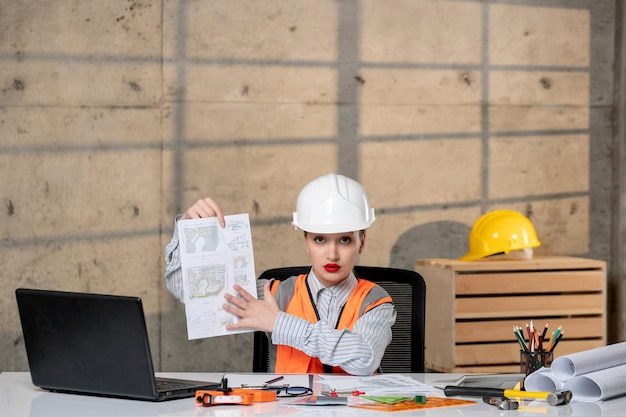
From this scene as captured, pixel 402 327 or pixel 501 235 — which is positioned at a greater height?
pixel 501 235

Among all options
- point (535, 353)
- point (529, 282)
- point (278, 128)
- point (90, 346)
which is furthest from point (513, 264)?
point (90, 346)

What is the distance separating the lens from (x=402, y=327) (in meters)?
3.02

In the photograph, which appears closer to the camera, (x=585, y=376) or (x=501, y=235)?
(x=585, y=376)

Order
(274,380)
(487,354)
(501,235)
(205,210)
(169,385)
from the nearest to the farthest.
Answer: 1. (169,385)
2. (274,380)
3. (205,210)
4. (487,354)
5. (501,235)

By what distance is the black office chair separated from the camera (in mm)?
2959

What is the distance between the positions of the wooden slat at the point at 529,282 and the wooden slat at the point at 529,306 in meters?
0.04

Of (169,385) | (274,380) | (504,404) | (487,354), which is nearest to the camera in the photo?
(504,404)

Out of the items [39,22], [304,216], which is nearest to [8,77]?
[39,22]

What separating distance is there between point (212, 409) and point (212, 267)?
0.56 metres

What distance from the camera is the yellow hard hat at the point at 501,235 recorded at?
4.67 meters

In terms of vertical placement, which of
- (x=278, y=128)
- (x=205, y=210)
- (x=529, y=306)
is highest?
(x=278, y=128)

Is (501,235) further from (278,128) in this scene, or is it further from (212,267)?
(212,267)

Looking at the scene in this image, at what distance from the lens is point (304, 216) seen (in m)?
2.95

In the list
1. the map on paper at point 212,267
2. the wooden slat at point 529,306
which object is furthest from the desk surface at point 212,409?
the wooden slat at point 529,306
